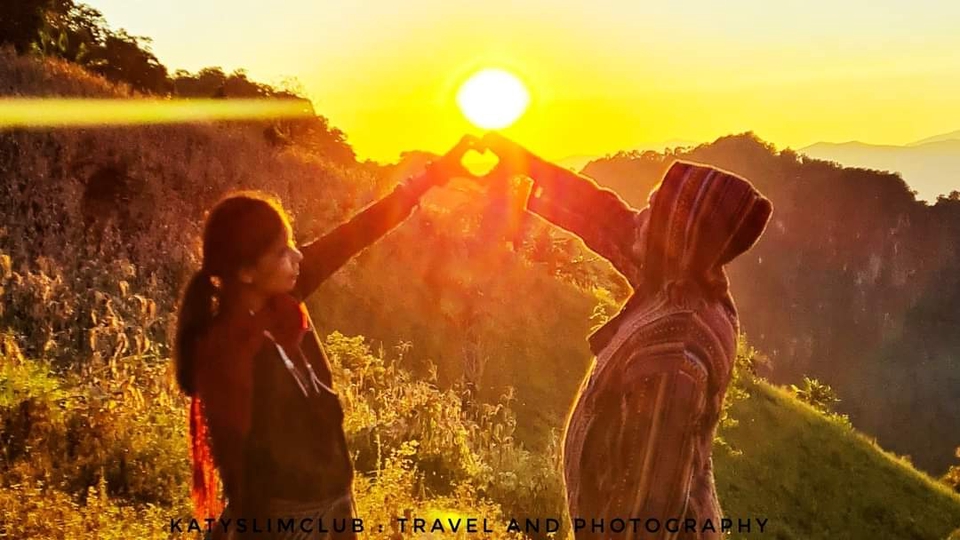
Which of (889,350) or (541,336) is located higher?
(889,350)

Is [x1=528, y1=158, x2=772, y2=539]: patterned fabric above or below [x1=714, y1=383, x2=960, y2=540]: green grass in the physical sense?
below

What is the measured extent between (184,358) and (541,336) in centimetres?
1086

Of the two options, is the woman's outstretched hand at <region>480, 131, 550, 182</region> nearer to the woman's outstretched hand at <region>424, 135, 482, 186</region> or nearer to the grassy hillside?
the woman's outstretched hand at <region>424, 135, 482, 186</region>

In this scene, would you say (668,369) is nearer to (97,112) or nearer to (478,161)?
(478,161)

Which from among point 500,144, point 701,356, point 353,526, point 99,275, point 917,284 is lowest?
point 353,526

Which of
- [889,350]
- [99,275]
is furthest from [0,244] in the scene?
[889,350]

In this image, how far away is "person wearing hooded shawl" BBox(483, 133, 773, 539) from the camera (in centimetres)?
175

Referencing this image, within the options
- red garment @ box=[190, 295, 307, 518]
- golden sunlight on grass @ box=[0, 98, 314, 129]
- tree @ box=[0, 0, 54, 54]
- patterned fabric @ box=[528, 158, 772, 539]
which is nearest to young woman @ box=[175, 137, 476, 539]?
red garment @ box=[190, 295, 307, 518]

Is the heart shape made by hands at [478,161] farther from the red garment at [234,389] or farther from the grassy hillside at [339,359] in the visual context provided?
the grassy hillside at [339,359]

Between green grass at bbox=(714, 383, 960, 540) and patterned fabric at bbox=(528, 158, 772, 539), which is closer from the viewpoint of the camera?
patterned fabric at bbox=(528, 158, 772, 539)

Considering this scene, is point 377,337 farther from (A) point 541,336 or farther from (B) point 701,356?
(B) point 701,356

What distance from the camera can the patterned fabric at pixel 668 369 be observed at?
175cm

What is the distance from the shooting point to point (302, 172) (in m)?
13.9

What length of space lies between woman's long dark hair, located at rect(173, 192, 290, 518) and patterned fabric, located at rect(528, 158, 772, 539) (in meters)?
0.93
